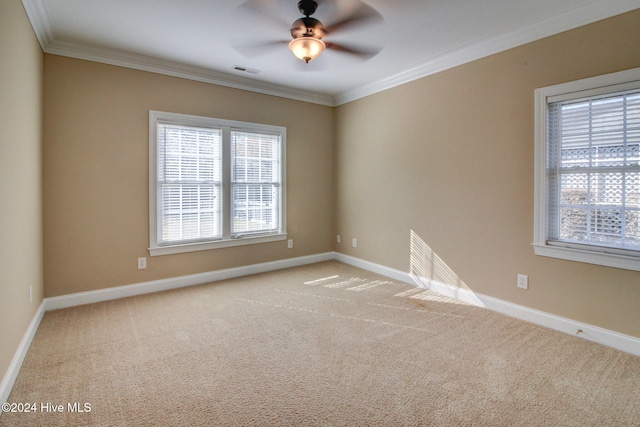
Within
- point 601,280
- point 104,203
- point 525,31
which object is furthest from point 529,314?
point 104,203

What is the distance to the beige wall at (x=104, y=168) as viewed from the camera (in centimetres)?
328

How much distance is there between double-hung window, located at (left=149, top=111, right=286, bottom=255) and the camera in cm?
388

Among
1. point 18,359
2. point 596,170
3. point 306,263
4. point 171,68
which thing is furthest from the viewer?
point 306,263

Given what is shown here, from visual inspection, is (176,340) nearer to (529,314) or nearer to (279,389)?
(279,389)

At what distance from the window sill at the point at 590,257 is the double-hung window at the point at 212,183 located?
131 inches

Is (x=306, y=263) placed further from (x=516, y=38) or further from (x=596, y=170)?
(x=516, y=38)

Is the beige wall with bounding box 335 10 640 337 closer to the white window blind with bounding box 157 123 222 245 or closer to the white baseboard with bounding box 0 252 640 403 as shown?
the white baseboard with bounding box 0 252 640 403

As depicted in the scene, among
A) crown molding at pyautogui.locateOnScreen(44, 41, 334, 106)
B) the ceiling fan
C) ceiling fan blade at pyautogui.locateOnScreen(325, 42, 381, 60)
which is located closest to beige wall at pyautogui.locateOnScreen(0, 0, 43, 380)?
crown molding at pyautogui.locateOnScreen(44, 41, 334, 106)

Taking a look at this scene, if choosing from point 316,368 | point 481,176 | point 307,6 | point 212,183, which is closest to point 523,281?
point 481,176

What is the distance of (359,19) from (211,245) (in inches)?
123

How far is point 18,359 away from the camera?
2215 mm

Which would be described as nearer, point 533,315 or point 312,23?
point 312,23

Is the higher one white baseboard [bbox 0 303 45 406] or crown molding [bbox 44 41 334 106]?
crown molding [bbox 44 41 334 106]

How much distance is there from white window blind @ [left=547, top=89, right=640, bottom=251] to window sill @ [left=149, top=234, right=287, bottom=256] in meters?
3.42
